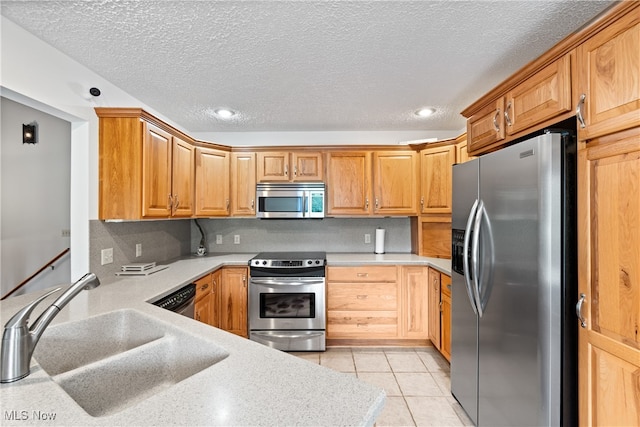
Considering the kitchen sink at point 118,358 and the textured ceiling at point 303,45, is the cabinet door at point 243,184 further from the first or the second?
the kitchen sink at point 118,358

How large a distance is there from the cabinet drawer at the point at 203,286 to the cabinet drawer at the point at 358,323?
47.1 inches

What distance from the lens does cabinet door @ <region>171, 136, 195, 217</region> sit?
2.58 metres

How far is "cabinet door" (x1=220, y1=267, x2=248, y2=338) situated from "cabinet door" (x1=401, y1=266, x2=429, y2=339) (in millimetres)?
1606

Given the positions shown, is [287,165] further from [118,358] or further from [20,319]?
[20,319]

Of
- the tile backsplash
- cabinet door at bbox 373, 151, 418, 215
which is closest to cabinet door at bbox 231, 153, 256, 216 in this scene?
the tile backsplash

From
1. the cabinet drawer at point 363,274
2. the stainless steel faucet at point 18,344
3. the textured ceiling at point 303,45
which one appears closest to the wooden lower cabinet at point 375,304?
the cabinet drawer at point 363,274

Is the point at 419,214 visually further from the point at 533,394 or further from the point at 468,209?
the point at 533,394

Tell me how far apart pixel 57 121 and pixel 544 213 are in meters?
4.07

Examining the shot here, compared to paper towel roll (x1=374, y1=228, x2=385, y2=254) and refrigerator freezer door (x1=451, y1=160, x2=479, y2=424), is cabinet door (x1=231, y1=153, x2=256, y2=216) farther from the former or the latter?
refrigerator freezer door (x1=451, y1=160, x2=479, y2=424)

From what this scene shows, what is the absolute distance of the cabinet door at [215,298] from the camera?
269 cm

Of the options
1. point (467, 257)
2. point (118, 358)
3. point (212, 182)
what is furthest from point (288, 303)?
point (118, 358)

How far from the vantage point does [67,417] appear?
63 cm

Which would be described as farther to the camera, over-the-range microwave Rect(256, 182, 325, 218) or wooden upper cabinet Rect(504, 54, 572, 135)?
over-the-range microwave Rect(256, 182, 325, 218)

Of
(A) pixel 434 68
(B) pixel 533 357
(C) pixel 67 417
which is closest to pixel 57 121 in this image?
(C) pixel 67 417
